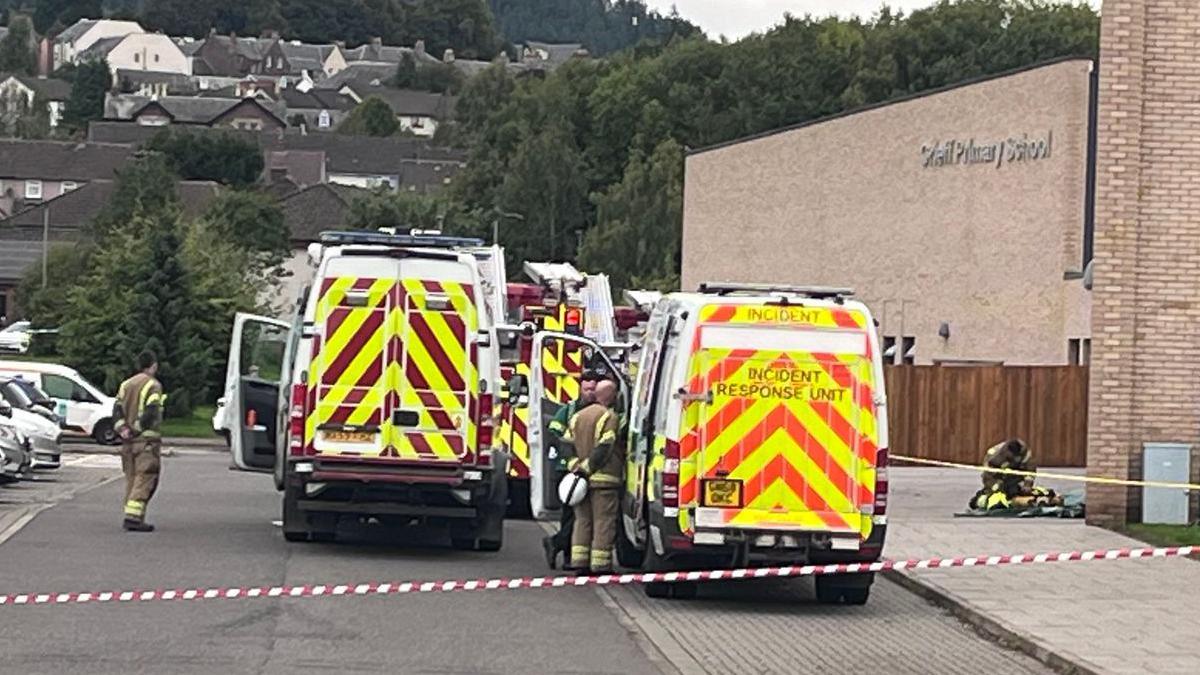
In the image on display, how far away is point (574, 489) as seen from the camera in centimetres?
1934

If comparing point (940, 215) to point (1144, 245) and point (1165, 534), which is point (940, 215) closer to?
point (1144, 245)

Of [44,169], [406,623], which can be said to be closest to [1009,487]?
[406,623]

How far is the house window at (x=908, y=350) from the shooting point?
49000mm

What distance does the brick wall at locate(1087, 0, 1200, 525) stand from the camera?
25.2 metres

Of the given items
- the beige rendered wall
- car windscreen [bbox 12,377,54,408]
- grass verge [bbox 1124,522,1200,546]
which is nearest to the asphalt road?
grass verge [bbox 1124,522,1200,546]

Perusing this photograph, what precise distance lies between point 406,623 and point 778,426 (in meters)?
Answer: 3.53

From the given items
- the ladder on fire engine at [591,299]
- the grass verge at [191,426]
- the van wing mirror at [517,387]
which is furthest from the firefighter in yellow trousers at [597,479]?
the grass verge at [191,426]

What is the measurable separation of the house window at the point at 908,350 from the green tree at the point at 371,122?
144 m

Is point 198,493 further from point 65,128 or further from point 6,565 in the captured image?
point 65,128

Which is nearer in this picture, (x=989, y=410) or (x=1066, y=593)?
(x=1066, y=593)

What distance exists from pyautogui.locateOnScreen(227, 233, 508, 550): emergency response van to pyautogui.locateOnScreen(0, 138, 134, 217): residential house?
408 ft

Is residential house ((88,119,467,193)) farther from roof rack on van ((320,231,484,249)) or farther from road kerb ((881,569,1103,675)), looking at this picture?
road kerb ((881,569,1103,675))

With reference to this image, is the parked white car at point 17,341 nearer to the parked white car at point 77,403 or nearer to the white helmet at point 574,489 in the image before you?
the parked white car at point 77,403

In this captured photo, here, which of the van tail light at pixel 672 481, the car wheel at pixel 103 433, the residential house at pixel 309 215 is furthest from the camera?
the residential house at pixel 309 215
